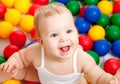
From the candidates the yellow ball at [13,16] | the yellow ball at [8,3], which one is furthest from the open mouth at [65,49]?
the yellow ball at [8,3]

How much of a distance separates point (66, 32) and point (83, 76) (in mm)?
290

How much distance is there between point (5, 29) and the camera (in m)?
1.34

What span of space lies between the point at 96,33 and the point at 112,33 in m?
0.08

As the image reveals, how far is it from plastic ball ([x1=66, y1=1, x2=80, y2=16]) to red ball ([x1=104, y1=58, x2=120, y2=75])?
36 cm

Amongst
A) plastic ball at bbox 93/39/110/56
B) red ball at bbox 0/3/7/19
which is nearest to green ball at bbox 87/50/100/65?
plastic ball at bbox 93/39/110/56

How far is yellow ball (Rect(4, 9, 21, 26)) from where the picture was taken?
141 centimetres

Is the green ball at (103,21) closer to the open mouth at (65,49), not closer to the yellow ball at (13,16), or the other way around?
the yellow ball at (13,16)

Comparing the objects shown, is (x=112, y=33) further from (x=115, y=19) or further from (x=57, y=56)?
(x=57, y=56)

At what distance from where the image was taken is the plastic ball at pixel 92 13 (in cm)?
135

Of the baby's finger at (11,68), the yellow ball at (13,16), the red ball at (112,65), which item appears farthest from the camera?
the yellow ball at (13,16)

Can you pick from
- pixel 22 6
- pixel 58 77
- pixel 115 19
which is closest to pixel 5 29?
pixel 22 6

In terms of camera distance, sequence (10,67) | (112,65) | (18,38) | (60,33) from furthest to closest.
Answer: (18,38)
(112,65)
(10,67)
(60,33)

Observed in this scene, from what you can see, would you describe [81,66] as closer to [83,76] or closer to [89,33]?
[83,76]

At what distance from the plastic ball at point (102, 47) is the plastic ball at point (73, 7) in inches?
9.6
